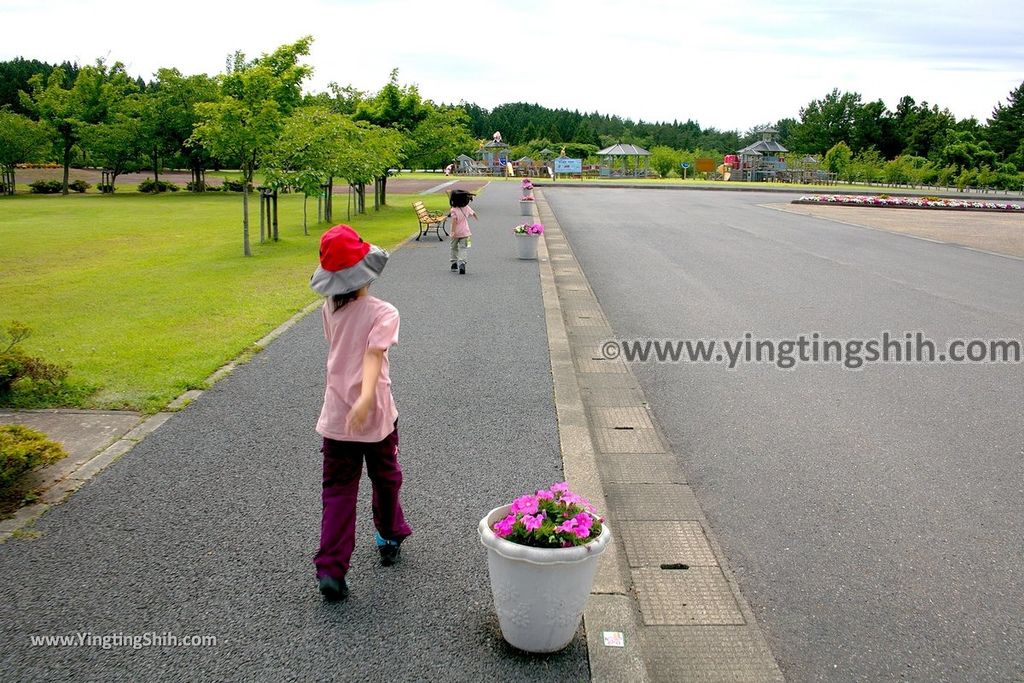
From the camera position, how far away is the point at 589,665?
3248 mm

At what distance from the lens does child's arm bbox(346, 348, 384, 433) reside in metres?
3.46

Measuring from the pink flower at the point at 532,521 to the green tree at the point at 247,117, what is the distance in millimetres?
14913

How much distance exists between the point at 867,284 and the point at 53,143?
45279mm

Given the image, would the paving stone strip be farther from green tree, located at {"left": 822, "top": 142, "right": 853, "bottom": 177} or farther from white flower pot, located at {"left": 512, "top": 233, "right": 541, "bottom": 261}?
green tree, located at {"left": 822, "top": 142, "right": 853, "bottom": 177}

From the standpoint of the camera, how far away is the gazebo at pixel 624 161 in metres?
77.7

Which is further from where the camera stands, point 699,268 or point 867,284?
point 699,268

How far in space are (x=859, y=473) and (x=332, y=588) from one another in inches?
142

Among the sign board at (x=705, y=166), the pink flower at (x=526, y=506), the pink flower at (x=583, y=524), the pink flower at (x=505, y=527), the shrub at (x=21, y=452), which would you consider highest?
the sign board at (x=705, y=166)

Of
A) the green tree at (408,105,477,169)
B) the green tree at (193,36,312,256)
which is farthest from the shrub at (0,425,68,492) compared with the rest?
the green tree at (408,105,477,169)

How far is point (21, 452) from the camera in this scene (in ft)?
15.2

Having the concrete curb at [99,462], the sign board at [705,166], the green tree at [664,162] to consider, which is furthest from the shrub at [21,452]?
the sign board at [705,166]

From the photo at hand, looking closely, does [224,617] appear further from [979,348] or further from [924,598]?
[979,348]

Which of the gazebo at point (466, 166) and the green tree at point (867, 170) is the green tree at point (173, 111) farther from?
the green tree at point (867, 170)

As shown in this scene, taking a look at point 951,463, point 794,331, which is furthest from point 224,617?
point 794,331
